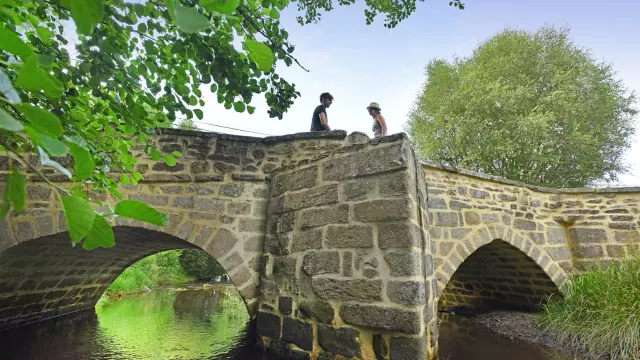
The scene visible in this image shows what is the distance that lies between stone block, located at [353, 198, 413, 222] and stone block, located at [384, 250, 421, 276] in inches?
10.4

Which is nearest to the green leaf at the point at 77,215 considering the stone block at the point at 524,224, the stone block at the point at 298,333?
the stone block at the point at 298,333

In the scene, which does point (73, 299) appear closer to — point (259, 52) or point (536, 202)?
point (259, 52)

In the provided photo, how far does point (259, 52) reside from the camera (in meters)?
0.79

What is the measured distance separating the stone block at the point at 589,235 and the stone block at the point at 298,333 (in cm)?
493

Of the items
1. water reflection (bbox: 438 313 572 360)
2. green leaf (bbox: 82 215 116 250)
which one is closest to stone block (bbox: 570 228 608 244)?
water reflection (bbox: 438 313 572 360)

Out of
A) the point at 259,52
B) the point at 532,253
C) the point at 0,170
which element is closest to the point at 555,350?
the point at 532,253

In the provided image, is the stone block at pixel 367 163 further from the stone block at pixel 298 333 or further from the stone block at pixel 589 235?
the stone block at pixel 589 235

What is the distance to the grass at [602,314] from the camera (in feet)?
12.4

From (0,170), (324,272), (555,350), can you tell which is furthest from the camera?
(555,350)

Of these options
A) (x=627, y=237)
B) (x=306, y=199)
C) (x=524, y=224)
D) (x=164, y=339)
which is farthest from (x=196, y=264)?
(x=627, y=237)

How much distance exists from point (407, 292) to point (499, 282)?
5.08m

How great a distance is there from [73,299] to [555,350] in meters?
7.81

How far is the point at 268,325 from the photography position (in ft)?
10.8

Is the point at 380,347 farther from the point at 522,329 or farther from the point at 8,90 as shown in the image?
Result: the point at 522,329
